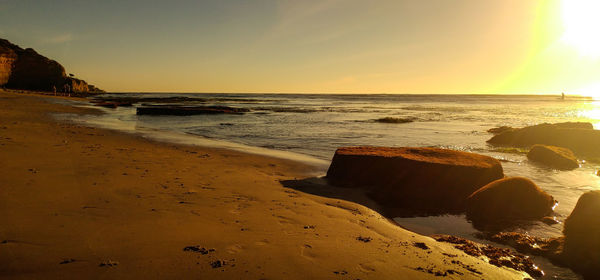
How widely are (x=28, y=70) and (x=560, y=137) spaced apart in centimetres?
9152

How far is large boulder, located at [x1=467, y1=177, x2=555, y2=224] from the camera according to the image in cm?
549

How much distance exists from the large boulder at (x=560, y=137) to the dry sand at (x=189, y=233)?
1197 cm

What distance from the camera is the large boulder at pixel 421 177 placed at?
6262mm

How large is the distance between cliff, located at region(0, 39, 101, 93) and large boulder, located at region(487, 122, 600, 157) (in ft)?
246

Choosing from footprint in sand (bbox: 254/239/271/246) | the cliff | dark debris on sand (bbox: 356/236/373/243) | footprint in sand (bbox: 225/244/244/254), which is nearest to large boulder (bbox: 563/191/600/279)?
dark debris on sand (bbox: 356/236/373/243)

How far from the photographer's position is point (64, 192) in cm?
468

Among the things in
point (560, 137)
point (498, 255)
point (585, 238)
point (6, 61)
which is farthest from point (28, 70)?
point (585, 238)

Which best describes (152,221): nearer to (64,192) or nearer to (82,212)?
(82,212)

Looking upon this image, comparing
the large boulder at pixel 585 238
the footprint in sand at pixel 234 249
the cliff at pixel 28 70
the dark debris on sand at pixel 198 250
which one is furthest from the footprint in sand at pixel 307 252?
the cliff at pixel 28 70

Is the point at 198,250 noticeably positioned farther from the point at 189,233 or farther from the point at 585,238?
the point at 585,238

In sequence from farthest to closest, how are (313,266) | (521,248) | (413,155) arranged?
(413,155) < (521,248) < (313,266)

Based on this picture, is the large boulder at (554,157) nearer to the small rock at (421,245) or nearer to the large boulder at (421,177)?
the large boulder at (421,177)

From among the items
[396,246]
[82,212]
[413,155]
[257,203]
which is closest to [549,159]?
[413,155]

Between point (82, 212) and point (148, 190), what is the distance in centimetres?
131
